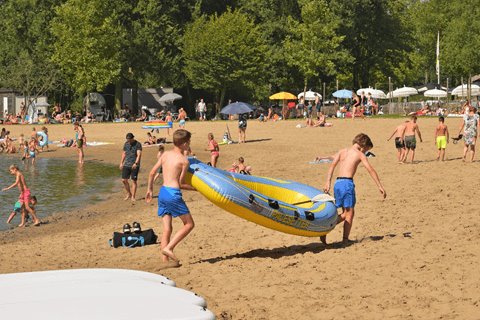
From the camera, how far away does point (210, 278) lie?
9891mm

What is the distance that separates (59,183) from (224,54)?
32.0 meters

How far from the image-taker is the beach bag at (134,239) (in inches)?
498

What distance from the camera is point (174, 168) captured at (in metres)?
10.1

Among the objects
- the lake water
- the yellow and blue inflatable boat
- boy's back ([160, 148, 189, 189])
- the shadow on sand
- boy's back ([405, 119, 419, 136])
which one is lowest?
the lake water

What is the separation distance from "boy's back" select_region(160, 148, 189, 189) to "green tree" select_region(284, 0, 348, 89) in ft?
160

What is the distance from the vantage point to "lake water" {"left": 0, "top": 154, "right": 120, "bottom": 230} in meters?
20.0

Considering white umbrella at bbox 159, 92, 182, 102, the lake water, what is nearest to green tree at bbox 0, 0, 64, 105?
white umbrella at bbox 159, 92, 182, 102

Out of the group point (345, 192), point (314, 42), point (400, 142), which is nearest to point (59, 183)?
point (400, 142)

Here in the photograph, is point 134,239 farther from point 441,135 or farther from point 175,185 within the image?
point 441,135

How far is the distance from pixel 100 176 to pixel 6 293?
65.8 ft

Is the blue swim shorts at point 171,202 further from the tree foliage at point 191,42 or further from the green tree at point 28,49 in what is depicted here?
the green tree at point 28,49

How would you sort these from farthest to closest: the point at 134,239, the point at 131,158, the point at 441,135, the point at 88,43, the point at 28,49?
the point at 28,49
the point at 88,43
the point at 441,135
the point at 131,158
the point at 134,239

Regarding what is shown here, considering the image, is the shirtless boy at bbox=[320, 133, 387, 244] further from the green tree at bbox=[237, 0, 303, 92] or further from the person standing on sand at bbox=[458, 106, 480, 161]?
the green tree at bbox=[237, 0, 303, 92]

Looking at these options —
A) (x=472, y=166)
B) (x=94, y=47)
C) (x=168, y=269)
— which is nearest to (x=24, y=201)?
(x=168, y=269)
